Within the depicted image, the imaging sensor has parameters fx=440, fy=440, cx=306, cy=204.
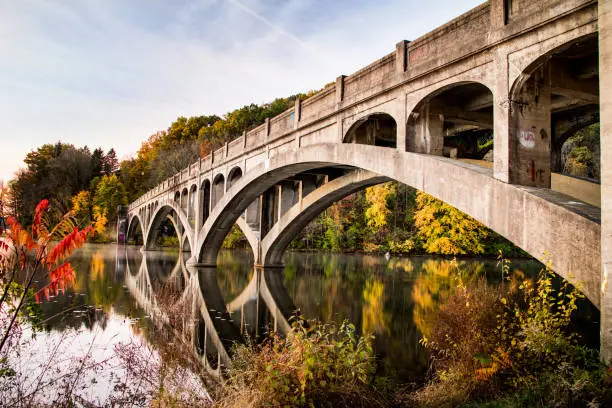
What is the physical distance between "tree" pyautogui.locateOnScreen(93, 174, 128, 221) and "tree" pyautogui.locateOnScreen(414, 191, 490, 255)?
148 feet

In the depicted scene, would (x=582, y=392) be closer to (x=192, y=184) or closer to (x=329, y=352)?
(x=329, y=352)

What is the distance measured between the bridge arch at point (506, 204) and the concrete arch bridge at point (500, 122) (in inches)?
0.7

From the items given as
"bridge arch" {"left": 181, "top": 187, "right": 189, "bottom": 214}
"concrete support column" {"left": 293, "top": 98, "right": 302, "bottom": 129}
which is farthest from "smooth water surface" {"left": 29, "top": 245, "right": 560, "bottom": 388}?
"bridge arch" {"left": 181, "top": 187, "right": 189, "bottom": 214}

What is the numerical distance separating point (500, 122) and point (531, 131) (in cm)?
54

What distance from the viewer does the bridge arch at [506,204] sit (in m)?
5.60

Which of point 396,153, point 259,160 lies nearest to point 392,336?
point 396,153

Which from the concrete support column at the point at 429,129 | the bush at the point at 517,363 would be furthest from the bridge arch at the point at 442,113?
the bush at the point at 517,363

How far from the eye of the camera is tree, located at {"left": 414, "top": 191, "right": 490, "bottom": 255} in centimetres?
3494

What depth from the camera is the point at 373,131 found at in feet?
43.0

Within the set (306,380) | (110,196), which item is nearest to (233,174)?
(306,380)

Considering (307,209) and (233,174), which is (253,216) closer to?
(233,174)

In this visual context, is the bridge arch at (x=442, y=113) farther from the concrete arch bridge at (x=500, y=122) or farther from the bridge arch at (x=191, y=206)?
the bridge arch at (x=191, y=206)

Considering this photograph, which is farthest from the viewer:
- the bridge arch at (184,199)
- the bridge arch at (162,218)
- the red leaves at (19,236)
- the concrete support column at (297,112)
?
the bridge arch at (162,218)

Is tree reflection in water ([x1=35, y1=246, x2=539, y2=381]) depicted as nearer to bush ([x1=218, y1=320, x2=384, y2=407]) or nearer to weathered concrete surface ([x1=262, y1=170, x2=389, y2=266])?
weathered concrete surface ([x1=262, y1=170, x2=389, y2=266])
